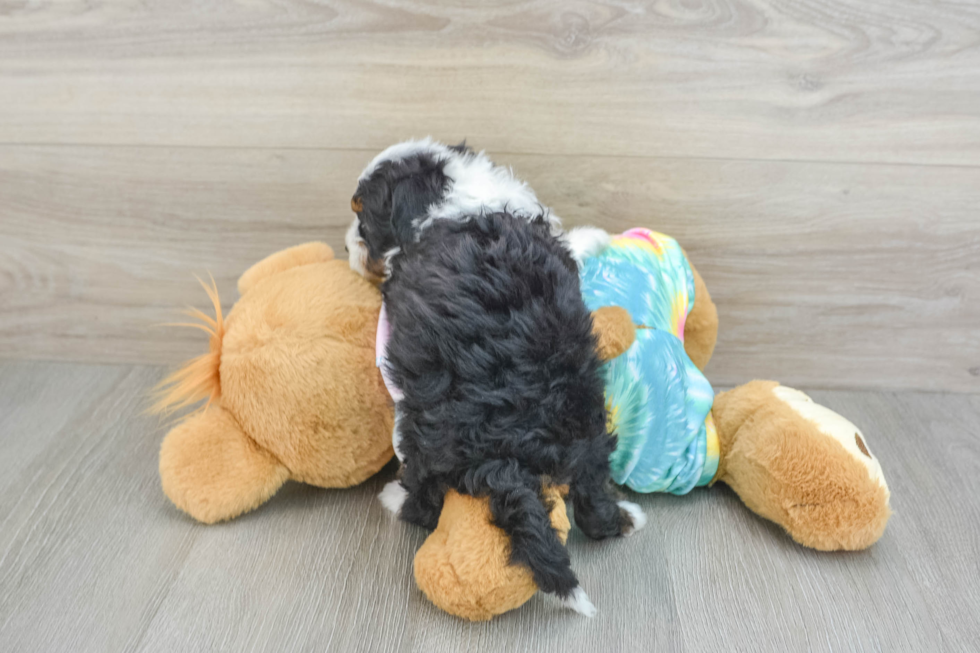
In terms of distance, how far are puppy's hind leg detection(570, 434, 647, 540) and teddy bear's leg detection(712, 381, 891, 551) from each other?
5.6 inches

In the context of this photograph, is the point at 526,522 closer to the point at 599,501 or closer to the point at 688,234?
the point at 599,501

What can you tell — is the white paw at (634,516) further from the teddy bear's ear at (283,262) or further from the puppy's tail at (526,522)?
the teddy bear's ear at (283,262)

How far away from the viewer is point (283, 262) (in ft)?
2.98

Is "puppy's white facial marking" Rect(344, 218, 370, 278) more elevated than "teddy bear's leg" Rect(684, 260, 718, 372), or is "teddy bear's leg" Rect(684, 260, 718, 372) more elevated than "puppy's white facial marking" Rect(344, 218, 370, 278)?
"puppy's white facial marking" Rect(344, 218, 370, 278)

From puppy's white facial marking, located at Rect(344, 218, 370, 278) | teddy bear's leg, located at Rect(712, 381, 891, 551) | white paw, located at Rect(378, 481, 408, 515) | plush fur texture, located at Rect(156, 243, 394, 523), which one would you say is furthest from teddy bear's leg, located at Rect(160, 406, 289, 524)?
teddy bear's leg, located at Rect(712, 381, 891, 551)

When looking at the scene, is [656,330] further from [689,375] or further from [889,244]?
[889,244]

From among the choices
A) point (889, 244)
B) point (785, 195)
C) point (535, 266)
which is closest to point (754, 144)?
point (785, 195)

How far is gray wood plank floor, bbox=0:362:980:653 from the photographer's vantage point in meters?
0.66

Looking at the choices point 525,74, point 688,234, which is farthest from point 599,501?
point 525,74

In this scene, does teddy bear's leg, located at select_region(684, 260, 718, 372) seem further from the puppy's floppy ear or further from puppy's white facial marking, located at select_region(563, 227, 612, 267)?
the puppy's floppy ear

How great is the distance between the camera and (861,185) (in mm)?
951

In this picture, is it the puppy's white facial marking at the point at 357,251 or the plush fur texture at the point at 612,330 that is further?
the puppy's white facial marking at the point at 357,251

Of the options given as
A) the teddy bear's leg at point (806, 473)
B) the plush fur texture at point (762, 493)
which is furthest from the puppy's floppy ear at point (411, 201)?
the teddy bear's leg at point (806, 473)

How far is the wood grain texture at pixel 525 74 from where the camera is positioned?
88 cm
